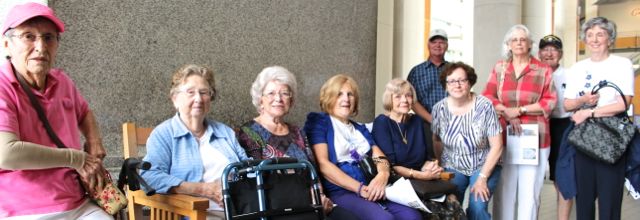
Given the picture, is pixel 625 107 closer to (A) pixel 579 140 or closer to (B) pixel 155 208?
(A) pixel 579 140

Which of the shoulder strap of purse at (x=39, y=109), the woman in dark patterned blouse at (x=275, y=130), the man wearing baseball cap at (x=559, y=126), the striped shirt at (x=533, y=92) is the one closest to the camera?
the shoulder strap of purse at (x=39, y=109)

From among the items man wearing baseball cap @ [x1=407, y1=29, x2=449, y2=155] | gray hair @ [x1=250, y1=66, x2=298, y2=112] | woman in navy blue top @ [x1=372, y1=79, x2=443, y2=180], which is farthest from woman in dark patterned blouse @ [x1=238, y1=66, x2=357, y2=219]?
man wearing baseball cap @ [x1=407, y1=29, x2=449, y2=155]

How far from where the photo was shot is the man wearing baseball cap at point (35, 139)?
250 centimetres

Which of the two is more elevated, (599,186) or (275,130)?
(275,130)

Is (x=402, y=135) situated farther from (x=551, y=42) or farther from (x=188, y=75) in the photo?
(x=551, y=42)

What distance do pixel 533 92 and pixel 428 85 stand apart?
102 cm

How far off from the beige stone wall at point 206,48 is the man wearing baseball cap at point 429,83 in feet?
1.63

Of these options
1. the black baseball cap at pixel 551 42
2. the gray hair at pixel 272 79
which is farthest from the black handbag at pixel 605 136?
the gray hair at pixel 272 79

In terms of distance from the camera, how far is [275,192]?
3.23 meters

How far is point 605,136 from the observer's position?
14.5ft

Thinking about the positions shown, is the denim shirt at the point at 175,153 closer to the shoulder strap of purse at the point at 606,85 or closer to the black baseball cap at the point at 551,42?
the shoulder strap of purse at the point at 606,85

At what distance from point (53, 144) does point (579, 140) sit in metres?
3.62

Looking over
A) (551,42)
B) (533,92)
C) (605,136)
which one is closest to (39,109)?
(533,92)

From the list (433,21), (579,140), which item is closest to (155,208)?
(579,140)
